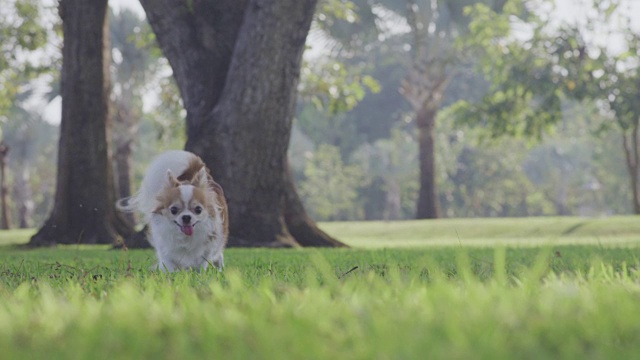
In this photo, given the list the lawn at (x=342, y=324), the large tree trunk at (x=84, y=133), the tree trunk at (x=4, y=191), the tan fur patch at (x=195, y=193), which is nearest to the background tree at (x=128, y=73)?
the tree trunk at (x=4, y=191)

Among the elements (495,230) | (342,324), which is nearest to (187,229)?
(342,324)

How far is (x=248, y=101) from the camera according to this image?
50.7 ft

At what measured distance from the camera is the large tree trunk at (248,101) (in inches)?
604

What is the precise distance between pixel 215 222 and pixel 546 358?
6069 millimetres

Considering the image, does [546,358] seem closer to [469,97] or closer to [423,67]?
[423,67]

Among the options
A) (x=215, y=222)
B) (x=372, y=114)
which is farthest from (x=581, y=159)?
(x=215, y=222)

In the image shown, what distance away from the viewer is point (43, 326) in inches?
134

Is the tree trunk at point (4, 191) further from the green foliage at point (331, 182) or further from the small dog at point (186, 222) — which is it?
the small dog at point (186, 222)

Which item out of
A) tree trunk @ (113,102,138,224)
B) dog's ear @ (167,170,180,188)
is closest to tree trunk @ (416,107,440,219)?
tree trunk @ (113,102,138,224)

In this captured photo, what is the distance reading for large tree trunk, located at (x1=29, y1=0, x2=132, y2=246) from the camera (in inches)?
750

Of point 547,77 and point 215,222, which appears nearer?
point 215,222

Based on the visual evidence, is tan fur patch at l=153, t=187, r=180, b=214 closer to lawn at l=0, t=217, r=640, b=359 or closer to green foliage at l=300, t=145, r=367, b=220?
lawn at l=0, t=217, r=640, b=359

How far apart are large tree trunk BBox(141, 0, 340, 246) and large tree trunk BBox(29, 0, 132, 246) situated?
3400 mm

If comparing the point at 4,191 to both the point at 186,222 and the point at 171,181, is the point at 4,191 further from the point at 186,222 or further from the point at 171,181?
the point at 186,222
